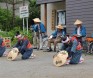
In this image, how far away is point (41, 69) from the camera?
42.8 feet

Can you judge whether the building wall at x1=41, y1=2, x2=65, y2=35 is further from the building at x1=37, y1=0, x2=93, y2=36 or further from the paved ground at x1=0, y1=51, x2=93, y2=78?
the paved ground at x1=0, y1=51, x2=93, y2=78

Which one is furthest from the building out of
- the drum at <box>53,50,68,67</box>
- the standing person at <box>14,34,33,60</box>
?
the drum at <box>53,50,68,67</box>

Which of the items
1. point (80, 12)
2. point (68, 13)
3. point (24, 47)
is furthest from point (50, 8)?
point (24, 47)

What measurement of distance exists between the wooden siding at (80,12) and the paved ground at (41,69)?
401 cm

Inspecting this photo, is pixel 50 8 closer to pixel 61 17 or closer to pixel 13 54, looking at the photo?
pixel 61 17

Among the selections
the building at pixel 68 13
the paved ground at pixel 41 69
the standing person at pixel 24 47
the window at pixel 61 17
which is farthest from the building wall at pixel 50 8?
the paved ground at pixel 41 69

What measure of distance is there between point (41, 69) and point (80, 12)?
24.2 feet

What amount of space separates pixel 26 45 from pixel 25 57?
1.62 ft

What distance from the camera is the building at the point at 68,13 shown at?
19.2 meters

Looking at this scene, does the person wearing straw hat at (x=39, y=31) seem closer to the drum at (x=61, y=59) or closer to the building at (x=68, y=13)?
the building at (x=68, y=13)

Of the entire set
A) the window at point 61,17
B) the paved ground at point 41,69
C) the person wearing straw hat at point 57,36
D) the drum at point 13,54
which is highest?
the window at point 61,17

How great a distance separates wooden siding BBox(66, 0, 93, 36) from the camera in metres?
19.1

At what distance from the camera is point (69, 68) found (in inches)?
521

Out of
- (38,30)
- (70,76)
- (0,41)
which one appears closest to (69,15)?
(38,30)
